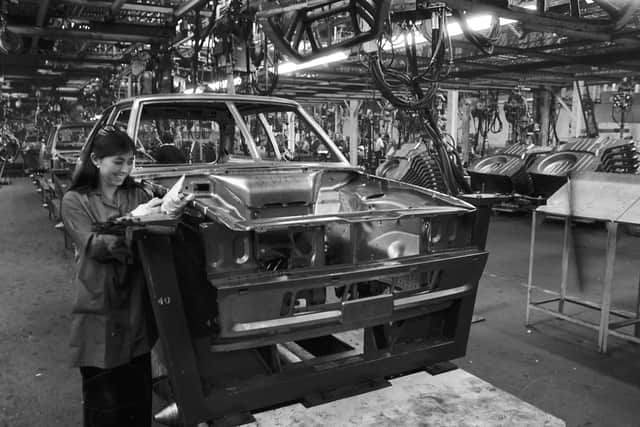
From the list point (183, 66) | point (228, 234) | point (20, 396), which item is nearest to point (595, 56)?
point (183, 66)

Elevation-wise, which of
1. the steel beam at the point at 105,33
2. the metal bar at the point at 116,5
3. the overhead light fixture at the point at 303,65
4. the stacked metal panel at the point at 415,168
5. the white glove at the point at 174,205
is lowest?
the stacked metal panel at the point at 415,168

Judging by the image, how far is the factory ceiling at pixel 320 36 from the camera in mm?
3836

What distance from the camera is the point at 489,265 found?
6184mm

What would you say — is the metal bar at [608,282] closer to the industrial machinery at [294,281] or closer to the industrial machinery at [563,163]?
the industrial machinery at [294,281]

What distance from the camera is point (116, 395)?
7.00ft

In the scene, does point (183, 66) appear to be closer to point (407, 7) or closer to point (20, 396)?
point (407, 7)

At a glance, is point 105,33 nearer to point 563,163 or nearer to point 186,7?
point 186,7

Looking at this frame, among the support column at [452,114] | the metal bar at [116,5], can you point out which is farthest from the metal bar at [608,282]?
the support column at [452,114]

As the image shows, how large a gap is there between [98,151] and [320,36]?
682cm

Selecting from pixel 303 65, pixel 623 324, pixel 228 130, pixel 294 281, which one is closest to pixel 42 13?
pixel 303 65

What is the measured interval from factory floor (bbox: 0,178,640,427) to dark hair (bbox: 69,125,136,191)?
1.47 metres

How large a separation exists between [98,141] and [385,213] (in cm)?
123

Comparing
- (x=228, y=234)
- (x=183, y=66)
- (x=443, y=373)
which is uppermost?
(x=183, y=66)

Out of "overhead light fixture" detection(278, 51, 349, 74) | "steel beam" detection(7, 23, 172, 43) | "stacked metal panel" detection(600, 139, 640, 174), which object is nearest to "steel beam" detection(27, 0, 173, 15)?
"steel beam" detection(7, 23, 172, 43)
